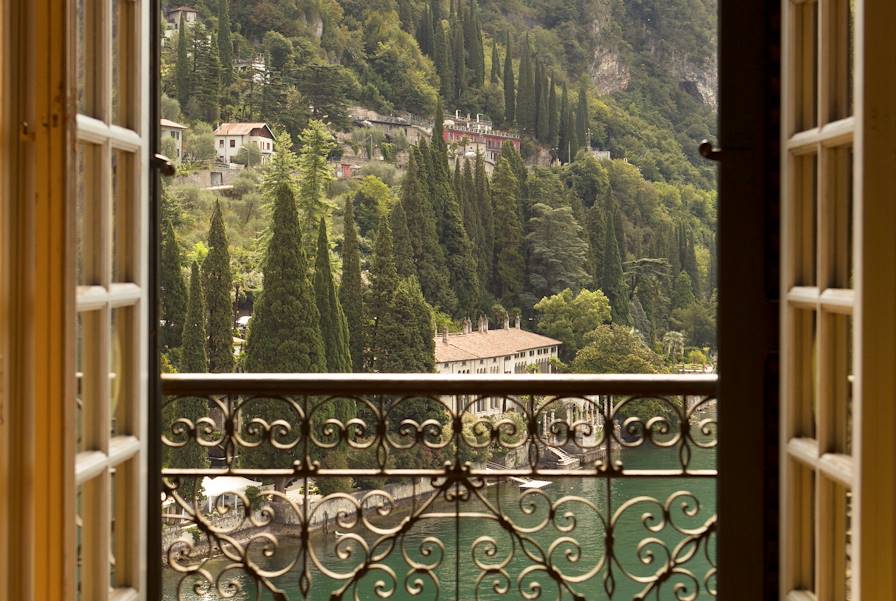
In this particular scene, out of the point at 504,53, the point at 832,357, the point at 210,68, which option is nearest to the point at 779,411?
the point at 832,357

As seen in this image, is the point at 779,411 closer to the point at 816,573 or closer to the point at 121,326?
the point at 816,573

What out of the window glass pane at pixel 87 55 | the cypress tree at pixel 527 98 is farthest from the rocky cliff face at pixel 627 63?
the window glass pane at pixel 87 55

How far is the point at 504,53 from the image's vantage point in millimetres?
19875

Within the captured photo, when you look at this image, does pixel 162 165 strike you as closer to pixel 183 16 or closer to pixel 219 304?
pixel 219 304

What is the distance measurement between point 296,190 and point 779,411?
55.5 feet

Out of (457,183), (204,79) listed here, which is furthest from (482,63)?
(204,79)

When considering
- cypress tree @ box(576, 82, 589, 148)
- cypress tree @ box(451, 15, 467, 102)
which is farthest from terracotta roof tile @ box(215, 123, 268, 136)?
cypress tree @ box(576, 82, 589, 148)

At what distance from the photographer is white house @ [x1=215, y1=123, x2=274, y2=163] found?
17766mm

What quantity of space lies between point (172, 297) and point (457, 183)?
6.03 meters

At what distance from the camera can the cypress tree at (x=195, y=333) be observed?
1565cm

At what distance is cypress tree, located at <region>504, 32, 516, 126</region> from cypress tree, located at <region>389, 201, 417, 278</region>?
11.2 ft

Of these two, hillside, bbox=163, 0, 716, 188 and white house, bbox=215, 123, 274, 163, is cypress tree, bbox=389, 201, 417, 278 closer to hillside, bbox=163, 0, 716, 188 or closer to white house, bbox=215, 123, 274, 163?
hillside, bbox=163, 0, 716, 188

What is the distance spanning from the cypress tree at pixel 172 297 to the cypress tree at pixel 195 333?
0.50 ft

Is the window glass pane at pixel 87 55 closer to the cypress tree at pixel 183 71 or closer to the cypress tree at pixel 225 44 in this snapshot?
the cypress tree at pixel 183 71
